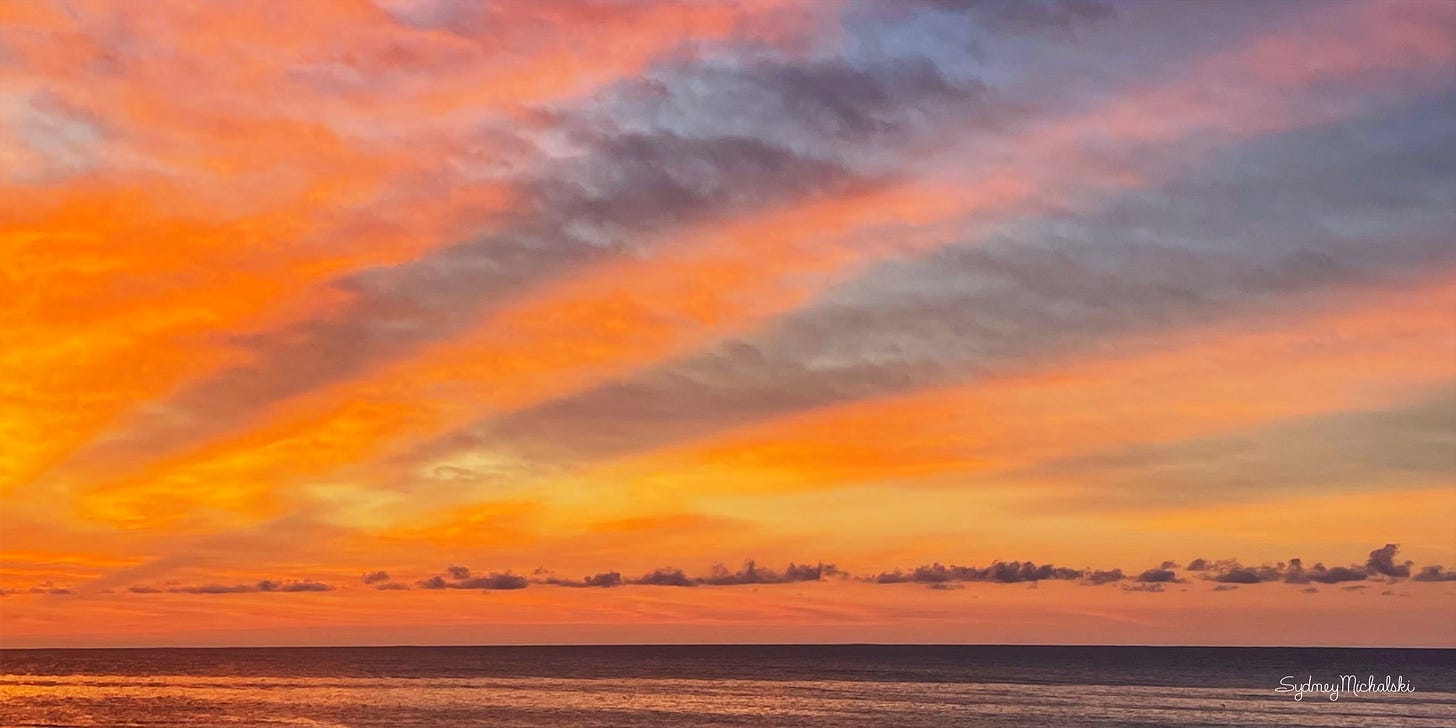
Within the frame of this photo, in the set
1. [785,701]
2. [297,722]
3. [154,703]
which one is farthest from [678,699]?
[154,703]

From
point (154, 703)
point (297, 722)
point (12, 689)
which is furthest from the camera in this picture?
point (12, 689)

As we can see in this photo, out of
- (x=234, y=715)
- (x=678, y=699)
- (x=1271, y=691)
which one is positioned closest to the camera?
(x=234, y=715)

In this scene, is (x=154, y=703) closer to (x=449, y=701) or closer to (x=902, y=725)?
(x=449, y=701)

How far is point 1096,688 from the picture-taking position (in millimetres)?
151250

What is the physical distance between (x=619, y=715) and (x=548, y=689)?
37.8 m

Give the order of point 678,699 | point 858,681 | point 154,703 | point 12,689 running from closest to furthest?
point 154,703
point 678,699
point 12,689
point 858,681

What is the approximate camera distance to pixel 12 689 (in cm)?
13475

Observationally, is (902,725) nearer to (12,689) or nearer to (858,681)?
(858,681)

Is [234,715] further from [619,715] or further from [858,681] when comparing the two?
[858,681]

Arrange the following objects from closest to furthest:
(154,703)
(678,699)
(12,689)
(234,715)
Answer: (234,715) → (154,703) → (678,699) → (12,689)

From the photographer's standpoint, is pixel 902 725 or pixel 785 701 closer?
pixel 902 725

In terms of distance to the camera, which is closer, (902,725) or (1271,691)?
(902,725)

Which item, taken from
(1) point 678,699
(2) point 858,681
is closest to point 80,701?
(1) point 678,699

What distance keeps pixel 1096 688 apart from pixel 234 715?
103676 millimetres
